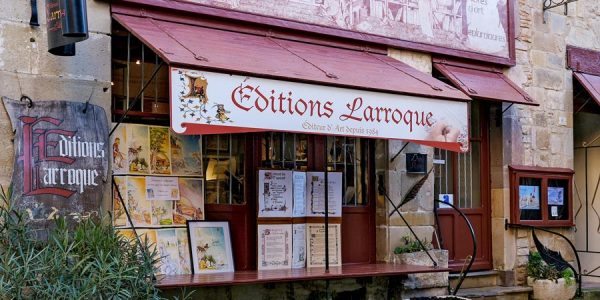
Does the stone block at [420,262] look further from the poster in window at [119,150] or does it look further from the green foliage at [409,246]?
→ the poster in window at [119,150]

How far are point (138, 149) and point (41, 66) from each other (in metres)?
1.12

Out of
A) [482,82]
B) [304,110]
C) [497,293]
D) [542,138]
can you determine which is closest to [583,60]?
[542,138]

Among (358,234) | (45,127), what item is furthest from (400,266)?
(45,127)

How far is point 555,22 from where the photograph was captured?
34.6 ft

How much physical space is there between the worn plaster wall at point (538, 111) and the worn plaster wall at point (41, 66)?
540cm

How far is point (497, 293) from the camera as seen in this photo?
30.5 feet

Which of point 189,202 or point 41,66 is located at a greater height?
point 41,66

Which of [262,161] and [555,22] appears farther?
[555,22]

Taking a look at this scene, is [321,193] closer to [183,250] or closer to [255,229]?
[255,229]

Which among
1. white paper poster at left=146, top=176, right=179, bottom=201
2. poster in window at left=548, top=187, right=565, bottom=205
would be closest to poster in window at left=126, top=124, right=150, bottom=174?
white paper poster at left=146, top=176, right=179, bottom=201

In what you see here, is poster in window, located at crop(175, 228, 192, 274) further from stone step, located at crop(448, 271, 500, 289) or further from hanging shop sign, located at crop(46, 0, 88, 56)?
stone step, located at crop(448, 271, 500, 289)

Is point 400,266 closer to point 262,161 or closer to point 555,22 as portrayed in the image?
point 262,161

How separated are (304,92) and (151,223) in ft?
5.94

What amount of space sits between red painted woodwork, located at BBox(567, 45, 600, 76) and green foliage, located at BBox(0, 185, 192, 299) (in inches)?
280
